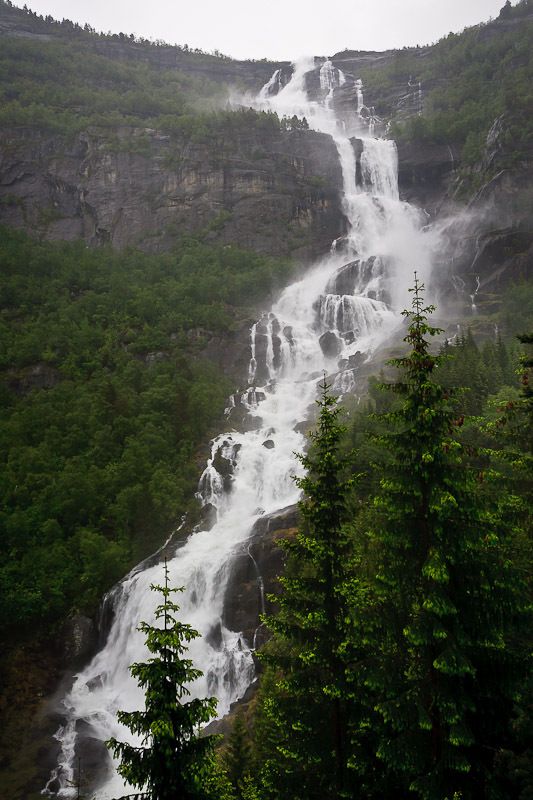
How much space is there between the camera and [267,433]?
47.8 meters

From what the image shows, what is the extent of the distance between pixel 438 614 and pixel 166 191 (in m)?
91.1

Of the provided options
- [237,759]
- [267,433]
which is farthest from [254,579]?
[267,433]

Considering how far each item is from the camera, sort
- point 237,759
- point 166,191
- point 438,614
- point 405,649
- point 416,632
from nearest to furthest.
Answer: point 438,614
point 416,632
point 405,649
point 237,759
point 166,191

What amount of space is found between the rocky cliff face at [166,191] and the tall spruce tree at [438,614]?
251 feet

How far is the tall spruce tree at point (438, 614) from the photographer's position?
27.7 ft

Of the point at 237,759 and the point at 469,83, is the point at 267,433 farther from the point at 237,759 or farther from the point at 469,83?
the point at 469,83

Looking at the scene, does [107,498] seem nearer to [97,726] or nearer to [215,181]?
[97,726]

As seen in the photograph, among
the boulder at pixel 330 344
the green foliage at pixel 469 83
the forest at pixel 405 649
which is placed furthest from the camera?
the green foliage at pixel 469 83

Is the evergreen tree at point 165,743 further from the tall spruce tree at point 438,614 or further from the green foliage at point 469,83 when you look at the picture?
the green foliage at point 469,83

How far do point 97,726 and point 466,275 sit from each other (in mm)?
63055

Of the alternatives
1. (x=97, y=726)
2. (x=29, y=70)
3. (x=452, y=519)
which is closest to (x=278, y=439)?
(x=97, y=726)

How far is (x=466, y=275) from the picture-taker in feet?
224

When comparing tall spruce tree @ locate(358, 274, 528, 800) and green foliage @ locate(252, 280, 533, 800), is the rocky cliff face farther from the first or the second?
tall spruce tree @ locate(358, 274, 528, 800)

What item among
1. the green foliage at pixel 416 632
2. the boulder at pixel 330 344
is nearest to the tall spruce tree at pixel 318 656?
the green foliage at pixel 416 632
